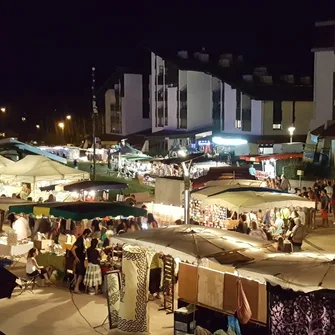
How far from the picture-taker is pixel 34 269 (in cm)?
1334

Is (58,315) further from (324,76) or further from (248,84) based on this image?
(248,84)

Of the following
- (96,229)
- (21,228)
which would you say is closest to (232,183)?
(96,229)

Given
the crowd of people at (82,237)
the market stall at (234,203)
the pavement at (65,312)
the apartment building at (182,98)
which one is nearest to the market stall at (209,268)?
the pavement at (65,312)

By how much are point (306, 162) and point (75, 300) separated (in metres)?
20.1

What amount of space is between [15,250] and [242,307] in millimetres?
8338

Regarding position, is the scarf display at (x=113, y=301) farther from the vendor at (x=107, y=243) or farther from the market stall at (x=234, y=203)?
the market stall at (x=234, y=203)

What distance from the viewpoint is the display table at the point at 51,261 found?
13586 mm

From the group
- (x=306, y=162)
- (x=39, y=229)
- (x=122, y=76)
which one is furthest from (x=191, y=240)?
(x=122, y=76)

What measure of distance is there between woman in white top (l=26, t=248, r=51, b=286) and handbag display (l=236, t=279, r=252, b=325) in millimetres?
5816

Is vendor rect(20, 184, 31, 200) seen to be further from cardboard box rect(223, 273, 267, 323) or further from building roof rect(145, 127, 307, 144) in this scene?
building roof rect(145, 127, 307, 144)

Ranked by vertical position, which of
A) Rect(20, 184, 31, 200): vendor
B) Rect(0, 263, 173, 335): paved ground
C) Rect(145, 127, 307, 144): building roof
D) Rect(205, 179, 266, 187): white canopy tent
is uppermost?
Rect(145, 127, 307, 144): building roof

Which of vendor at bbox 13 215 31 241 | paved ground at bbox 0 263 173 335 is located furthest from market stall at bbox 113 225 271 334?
vendor at bbox 13 215 31 241

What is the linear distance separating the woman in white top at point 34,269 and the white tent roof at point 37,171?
28.3 ft

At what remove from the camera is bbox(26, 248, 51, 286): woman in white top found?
13.3 m
